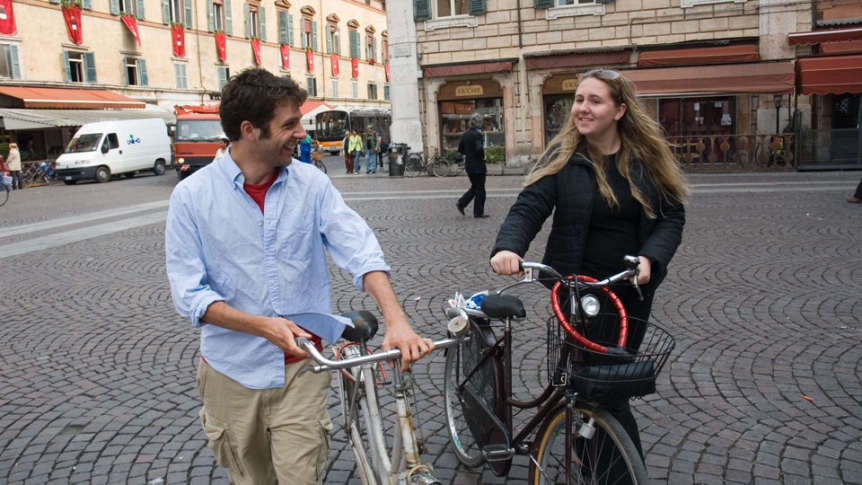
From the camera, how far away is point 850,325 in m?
5.59

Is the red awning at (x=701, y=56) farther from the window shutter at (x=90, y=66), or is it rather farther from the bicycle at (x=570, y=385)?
the window shutter at (x=90, y=66)

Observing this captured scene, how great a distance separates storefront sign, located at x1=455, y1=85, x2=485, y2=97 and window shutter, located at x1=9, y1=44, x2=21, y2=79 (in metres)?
18.3

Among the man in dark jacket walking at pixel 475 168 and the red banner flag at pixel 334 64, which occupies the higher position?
the red banner flag at pixel 334 64

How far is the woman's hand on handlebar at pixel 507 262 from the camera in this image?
8.68 feet

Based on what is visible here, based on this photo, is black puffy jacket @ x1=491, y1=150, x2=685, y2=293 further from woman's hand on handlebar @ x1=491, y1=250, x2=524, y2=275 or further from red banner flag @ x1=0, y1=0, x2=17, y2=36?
red banner flag @ x1=0, y1=0, x2=17, y2=36

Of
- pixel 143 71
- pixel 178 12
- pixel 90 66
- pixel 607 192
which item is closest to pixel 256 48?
pixel 178 12

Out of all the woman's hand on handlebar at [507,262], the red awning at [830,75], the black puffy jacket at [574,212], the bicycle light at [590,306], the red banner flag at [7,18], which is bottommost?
the bicycle light at [590,306]

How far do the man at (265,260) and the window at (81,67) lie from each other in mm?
34662

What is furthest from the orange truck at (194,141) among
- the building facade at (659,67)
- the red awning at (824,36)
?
the red awning at (824,36)

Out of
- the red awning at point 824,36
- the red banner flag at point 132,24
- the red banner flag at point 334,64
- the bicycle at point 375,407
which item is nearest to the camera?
the bicycle at point 375,407

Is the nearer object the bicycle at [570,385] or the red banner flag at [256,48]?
the bicycle at [570,385]

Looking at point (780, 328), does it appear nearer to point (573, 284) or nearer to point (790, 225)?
point (573, 284)

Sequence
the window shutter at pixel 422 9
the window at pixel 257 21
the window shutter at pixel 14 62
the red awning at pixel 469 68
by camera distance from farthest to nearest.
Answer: the window at pixel 257 21 → the window shutter at pixel 14 62 → the window shutter at pixel 422 9 → the red awning at pixel 469 68

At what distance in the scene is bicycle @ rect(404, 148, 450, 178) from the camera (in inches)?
883
